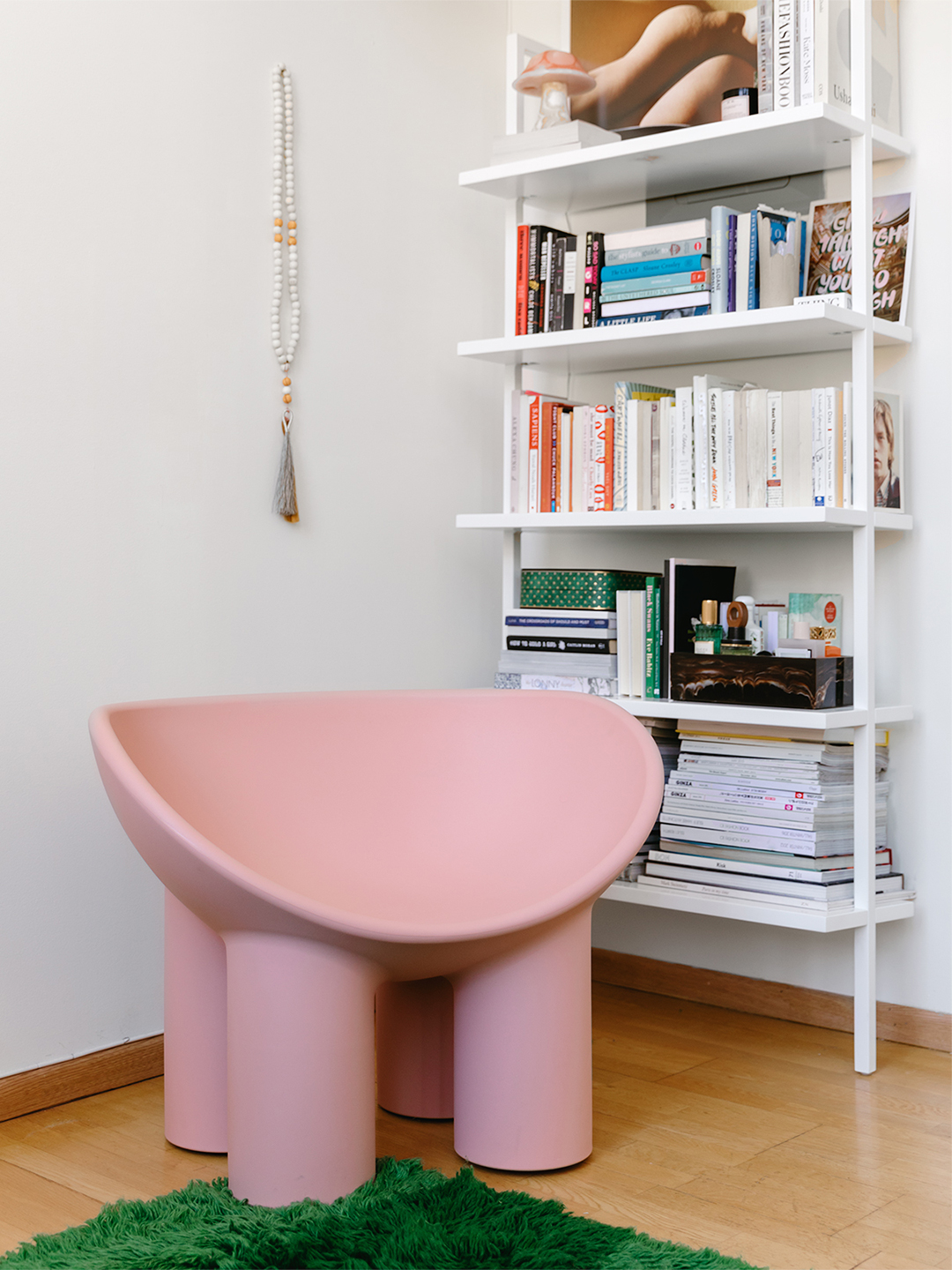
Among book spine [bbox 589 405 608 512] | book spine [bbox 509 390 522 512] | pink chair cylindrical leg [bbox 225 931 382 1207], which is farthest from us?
book spine [bbox 509 390 522 512]

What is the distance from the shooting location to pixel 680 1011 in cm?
249

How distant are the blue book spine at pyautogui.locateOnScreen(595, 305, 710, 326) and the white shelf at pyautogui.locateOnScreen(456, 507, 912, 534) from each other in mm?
362

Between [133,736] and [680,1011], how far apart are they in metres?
1.31

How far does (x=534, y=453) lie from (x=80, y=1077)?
1.40 m

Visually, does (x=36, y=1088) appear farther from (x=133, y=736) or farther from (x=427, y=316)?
(x=427, y=316)

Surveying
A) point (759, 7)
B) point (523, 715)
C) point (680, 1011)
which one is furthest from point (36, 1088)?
point (759, 7)

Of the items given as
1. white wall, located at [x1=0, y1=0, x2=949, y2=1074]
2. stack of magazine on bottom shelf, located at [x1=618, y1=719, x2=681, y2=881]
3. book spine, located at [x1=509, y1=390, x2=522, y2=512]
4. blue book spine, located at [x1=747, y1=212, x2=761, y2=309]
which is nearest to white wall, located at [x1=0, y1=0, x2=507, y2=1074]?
white wall, located at [x1=0, y1=0, x2=949, y2=1074]

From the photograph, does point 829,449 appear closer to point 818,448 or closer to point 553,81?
point 818,448

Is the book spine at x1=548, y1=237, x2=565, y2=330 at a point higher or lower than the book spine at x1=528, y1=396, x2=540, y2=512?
higher

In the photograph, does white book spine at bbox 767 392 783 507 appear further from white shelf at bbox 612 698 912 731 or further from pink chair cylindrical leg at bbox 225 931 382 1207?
pink chair cylindrical leg at bbox 225 931 382 1207

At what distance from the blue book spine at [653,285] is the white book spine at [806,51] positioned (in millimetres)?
328

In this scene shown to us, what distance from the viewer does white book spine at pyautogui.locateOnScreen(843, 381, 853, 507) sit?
2.13 meters

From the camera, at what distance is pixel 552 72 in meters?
2.46

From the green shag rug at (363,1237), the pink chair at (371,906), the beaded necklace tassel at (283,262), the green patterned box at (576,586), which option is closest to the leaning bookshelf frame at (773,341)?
the green patterned box at (576,586)
